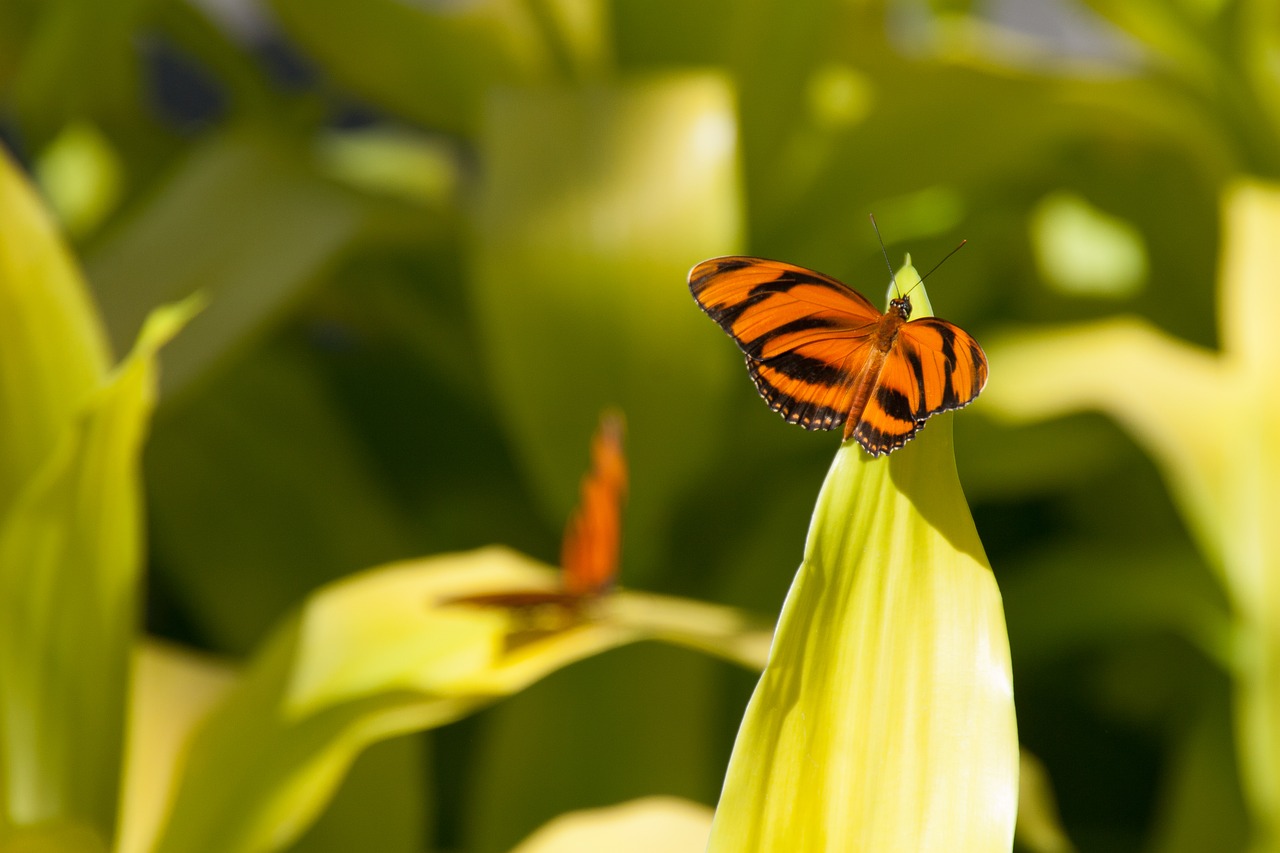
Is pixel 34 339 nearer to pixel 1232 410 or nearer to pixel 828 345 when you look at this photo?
pixel 828 345

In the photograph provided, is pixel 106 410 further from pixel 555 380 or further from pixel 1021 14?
pixel 1021 14

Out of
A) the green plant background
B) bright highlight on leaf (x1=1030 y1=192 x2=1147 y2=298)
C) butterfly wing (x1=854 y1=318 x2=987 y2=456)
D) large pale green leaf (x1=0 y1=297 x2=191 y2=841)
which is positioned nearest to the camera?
butterfly wing (x1=854 y1=318 x2=987 y2=456)

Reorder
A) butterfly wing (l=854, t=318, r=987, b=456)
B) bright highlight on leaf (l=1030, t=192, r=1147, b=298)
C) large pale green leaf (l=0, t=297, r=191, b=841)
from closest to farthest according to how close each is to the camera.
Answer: butterfly wing (l=854, t=318, r=987, b=456) < large pale green leaf (l=0, t=297, r=191, b=841) < bright highlight on leaf (l=1030, t=192, r=1147, b=298)


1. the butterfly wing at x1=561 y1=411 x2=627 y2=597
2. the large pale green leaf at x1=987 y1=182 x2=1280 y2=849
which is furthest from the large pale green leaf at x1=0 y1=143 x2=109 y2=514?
the large pale green leaf at x1=987 y1=182 x2=1280 y2=849

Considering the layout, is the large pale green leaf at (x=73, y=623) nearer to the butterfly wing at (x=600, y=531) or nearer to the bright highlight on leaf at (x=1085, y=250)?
the butterfly wing at (x=600, y=531)

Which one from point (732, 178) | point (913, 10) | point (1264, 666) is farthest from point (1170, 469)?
point (913, 10)

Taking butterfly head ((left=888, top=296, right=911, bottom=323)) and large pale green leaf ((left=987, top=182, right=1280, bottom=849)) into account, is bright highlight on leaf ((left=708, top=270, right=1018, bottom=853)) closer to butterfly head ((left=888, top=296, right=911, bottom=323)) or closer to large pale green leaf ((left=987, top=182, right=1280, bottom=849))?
butterfly head ((left=888, top=296, right=911, bottom=323))
